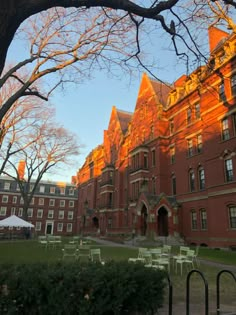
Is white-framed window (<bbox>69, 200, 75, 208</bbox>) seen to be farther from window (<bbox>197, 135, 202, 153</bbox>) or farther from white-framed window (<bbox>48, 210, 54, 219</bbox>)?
window (<bbox>197, 135, 202, 153</bbox>)

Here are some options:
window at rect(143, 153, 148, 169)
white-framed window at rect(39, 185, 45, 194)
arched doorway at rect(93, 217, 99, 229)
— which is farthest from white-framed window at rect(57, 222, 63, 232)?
window at rect(143, 153, 148, 169)

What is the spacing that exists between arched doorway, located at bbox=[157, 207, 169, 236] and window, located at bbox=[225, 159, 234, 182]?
9880mm

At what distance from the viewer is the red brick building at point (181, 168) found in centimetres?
2317

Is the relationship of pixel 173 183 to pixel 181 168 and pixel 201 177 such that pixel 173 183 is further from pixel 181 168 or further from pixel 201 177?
pixel 201 177

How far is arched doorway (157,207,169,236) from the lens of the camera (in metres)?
31.1

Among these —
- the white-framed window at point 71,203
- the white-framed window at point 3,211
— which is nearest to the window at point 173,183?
the white-framed window at point 71,203

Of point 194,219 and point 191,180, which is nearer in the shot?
point 194,219

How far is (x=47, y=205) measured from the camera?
224ft

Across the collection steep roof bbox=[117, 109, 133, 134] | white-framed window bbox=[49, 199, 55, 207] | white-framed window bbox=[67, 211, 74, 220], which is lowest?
white-framed window bbox=[67, 211, 74, 220]

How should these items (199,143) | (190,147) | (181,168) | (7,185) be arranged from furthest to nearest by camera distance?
1. (7,185)
2. (181,168)
3. (190,147)
4. (199,143)

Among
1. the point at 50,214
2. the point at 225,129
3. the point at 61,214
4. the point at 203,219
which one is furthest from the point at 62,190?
the point at 225,129

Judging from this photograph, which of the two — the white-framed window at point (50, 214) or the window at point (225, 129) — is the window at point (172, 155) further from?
the white-framed window at point (50, 214)

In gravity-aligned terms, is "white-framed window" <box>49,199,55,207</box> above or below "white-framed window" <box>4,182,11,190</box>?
below

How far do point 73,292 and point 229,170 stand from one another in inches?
862
